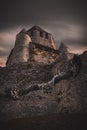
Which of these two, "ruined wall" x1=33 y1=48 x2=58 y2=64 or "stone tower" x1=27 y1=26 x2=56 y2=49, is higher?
"stone tower" x1=27 y1=26 x2=56 y2=49

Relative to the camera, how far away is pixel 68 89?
9914 mm

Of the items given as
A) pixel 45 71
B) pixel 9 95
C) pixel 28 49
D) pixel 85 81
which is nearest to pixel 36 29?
pixel 28 49

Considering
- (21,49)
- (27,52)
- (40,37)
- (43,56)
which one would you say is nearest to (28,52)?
(27,52)

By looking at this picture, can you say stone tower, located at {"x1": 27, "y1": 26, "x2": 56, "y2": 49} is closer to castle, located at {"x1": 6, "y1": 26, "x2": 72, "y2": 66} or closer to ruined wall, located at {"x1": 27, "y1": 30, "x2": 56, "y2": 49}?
ruined wall, located at {"x1": 27, "y1": 30, "x2": 56, "y2": 49}

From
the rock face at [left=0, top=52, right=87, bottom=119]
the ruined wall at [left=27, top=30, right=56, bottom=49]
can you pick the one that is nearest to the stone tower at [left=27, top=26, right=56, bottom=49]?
the ruined wall at [left=27, top=30, right=56, bottom=49]

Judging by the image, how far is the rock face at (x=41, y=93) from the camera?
927cm

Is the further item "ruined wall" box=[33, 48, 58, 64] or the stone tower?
the stone tower

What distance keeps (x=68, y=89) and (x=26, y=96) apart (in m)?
3.19

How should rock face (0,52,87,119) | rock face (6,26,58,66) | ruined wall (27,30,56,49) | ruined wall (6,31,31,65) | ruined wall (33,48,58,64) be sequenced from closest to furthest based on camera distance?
rock face (0,52,87,119), ruined wall (6,31,31,65), rock face (6,26,58,66), ruined wall (33,48,58,64), ruined wall (27,30,56,49)

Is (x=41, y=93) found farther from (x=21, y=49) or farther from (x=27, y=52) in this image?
(x=27, y=52)

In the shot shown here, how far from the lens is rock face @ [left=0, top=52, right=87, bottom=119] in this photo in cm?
927

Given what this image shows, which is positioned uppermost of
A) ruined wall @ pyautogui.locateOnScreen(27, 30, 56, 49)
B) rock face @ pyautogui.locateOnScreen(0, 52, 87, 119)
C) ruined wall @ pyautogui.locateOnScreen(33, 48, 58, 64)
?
ruined wall @ pyautogui.locateOnScreen(27, 30, 56, 49)

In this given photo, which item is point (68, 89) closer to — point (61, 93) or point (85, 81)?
point (61, 93)

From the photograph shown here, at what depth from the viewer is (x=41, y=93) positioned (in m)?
10.9
